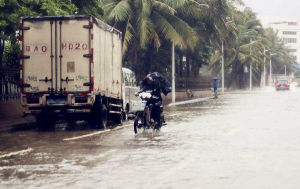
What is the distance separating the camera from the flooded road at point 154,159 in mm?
8383

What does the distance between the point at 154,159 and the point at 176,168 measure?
1185mm

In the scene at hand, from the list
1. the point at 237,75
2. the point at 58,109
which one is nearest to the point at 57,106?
the point at 58,109


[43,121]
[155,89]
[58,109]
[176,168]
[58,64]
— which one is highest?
[58,64]

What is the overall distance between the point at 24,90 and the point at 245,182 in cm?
1035

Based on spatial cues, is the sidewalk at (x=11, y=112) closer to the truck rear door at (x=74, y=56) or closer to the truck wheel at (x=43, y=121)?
the truck wheel at (x=43, y=121)

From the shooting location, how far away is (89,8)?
77.0 ft

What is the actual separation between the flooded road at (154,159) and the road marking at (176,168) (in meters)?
0.01

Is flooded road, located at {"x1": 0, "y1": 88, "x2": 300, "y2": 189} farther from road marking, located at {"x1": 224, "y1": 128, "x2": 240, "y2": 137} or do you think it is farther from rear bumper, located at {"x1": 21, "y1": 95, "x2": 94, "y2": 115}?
rear bumper, located at {"x1": 21, "y1": 95, "x2": 94, "y2": 115}

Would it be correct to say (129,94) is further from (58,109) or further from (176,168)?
(176,168)

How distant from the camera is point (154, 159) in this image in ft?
34.9

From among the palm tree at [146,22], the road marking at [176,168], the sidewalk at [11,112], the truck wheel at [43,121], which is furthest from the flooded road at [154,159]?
the palm tree at [146,22]

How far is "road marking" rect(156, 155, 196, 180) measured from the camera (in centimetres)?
877

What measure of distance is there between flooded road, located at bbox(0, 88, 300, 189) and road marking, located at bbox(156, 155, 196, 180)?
15 millimetres

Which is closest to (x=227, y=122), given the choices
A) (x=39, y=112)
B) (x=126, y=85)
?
(x=126, y=85)
